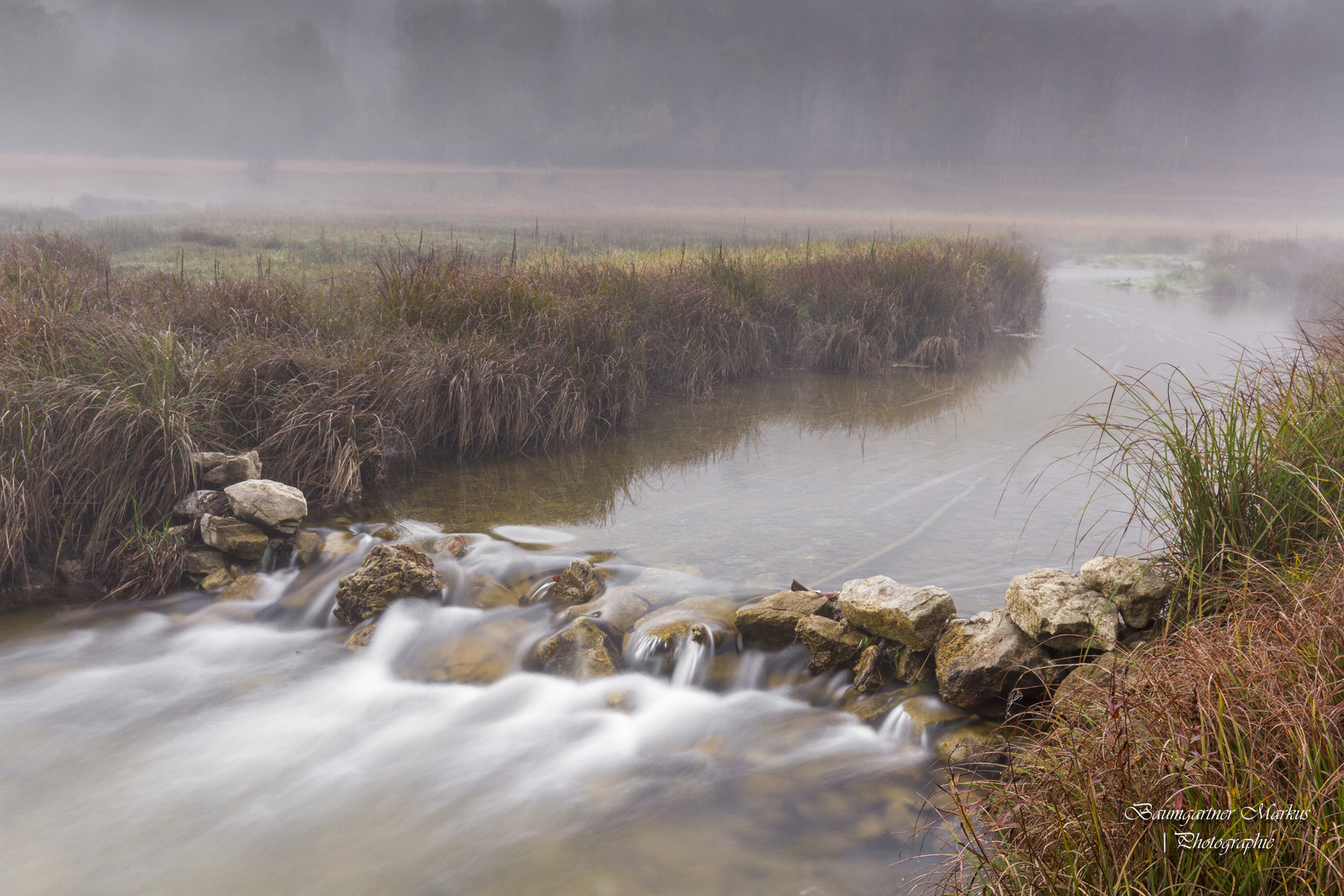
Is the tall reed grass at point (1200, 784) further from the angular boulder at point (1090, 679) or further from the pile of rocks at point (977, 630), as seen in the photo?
the pile of rocks at point (977, 630)

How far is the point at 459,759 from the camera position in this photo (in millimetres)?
4484

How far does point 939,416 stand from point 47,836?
971 centimetres

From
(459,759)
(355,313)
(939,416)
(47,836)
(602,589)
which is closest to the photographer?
(47,836)

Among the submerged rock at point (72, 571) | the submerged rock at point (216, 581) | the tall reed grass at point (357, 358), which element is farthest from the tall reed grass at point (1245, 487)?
the submerged rock at point (72, 571)

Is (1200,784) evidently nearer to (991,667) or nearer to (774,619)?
(991,667)

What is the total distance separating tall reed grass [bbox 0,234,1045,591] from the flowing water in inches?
27.9

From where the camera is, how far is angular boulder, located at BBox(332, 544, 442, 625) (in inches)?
227

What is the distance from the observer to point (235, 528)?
6.18 m

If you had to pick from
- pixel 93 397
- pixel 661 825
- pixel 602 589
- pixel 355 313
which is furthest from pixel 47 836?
pixel 355 313

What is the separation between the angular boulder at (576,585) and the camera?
570cm

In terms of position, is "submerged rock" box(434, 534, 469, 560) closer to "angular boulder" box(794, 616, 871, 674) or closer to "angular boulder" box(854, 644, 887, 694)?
"angular boulder" box(794, 616, 871, 674)

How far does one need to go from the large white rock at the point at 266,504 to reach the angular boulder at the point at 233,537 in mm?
84

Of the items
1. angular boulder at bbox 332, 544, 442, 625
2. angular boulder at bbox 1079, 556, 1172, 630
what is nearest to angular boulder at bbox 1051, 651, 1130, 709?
angular boulder at bbox 1079, 556, 1172, 630

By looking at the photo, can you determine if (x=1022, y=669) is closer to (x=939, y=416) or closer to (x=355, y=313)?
(x=939, y=416)
